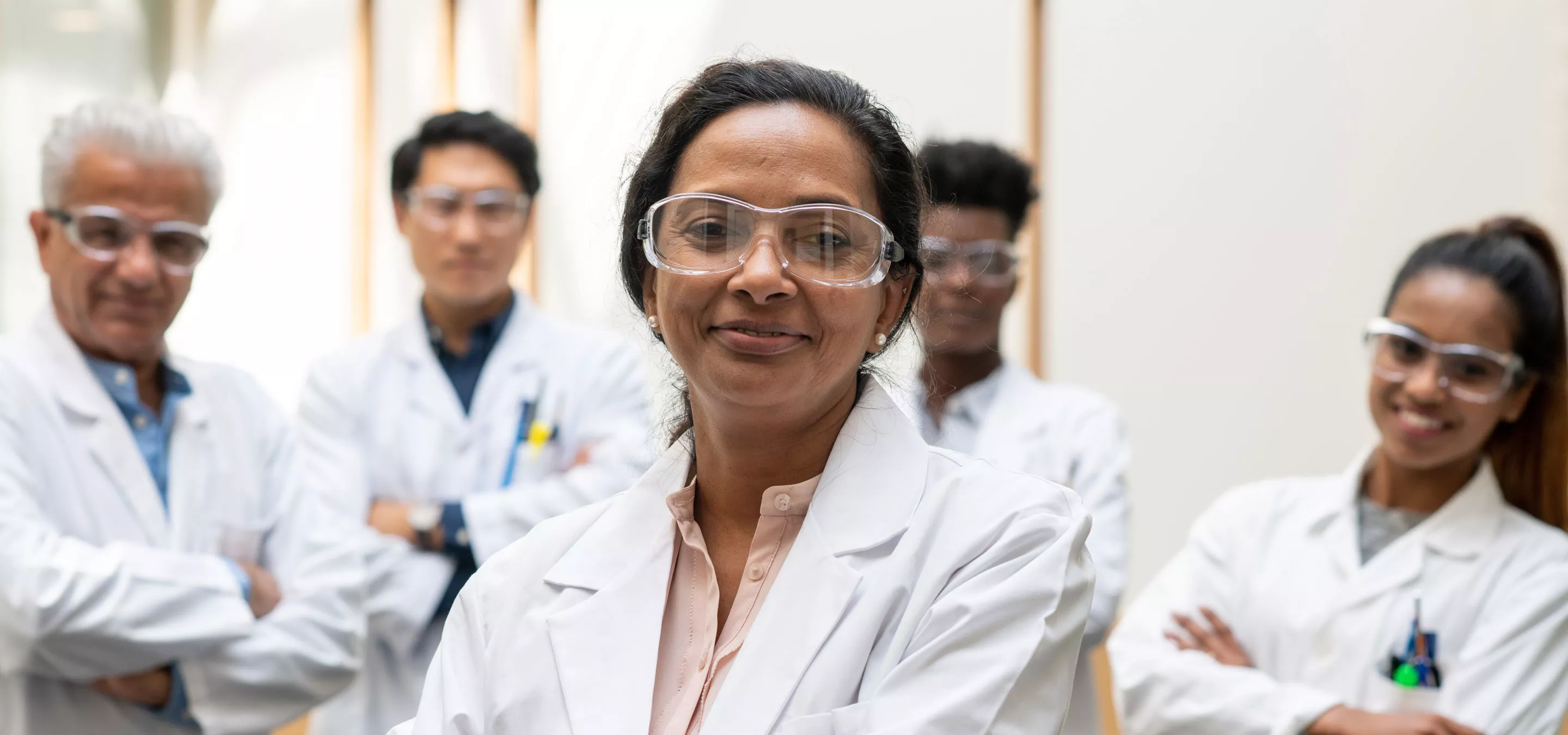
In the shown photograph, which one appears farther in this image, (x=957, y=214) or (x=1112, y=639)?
(x=957, y=214)

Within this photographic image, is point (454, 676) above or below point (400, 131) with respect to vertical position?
below

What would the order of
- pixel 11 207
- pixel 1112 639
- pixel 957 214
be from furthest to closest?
pixel 11 207 → pixel 957 214 → pixel 1112 639

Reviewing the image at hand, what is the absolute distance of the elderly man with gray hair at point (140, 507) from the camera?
7.70 feet

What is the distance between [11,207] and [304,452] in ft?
6.91

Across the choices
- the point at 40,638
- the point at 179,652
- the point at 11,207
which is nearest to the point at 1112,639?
the point at 179,652

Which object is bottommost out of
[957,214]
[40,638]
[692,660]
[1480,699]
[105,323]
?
[1480,699]

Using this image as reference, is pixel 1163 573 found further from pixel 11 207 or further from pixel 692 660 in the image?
pixel 11 207

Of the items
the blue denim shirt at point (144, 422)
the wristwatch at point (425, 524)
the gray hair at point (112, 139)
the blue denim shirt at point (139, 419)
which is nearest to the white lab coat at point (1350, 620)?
the wristwatch at point (425, 524)

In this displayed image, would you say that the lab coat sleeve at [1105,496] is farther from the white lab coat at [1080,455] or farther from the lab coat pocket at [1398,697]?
the lab coat pocket at [1398,697]

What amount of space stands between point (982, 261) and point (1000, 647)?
1951 mm

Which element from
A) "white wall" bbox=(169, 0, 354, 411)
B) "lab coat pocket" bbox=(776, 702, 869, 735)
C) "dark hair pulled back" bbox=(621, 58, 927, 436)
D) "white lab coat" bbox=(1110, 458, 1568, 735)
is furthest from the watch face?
"white wall" bbox=(169, 0, 354, 411)

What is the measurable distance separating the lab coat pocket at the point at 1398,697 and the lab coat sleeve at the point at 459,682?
1720 mm

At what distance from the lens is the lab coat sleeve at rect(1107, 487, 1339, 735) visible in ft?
8.41

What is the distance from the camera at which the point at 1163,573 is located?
3002 mm
